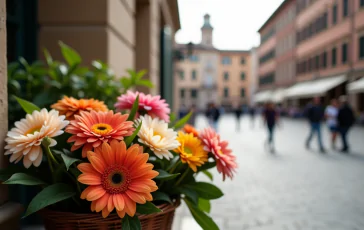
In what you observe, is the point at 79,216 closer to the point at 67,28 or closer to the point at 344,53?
the point at 67,28

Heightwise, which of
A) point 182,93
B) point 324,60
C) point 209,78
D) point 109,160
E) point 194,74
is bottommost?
point 109,160

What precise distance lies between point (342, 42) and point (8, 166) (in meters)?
27.5

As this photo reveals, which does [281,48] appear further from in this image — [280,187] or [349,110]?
[280,187]

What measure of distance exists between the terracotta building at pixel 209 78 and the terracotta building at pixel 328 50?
25756mm

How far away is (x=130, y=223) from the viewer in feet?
3.86

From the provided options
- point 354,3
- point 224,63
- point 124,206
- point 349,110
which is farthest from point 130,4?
point 224,63

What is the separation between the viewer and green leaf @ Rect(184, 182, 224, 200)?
1.45 m

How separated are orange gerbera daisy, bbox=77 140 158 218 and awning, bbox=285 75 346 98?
26206 mm

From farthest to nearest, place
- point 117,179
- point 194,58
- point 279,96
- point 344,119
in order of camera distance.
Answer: point 194,58, point 279,96, point 344,119, point 117,179

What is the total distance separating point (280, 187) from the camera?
5.93 m

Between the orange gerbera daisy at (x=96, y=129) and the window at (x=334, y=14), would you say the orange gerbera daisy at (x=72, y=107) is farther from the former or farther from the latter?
the window at (x=334, y=14)

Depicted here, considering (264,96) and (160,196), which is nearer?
(160,196)

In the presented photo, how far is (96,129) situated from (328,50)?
29638mm

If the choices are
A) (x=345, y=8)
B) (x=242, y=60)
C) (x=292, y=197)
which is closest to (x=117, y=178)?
(x=292, y=197)
